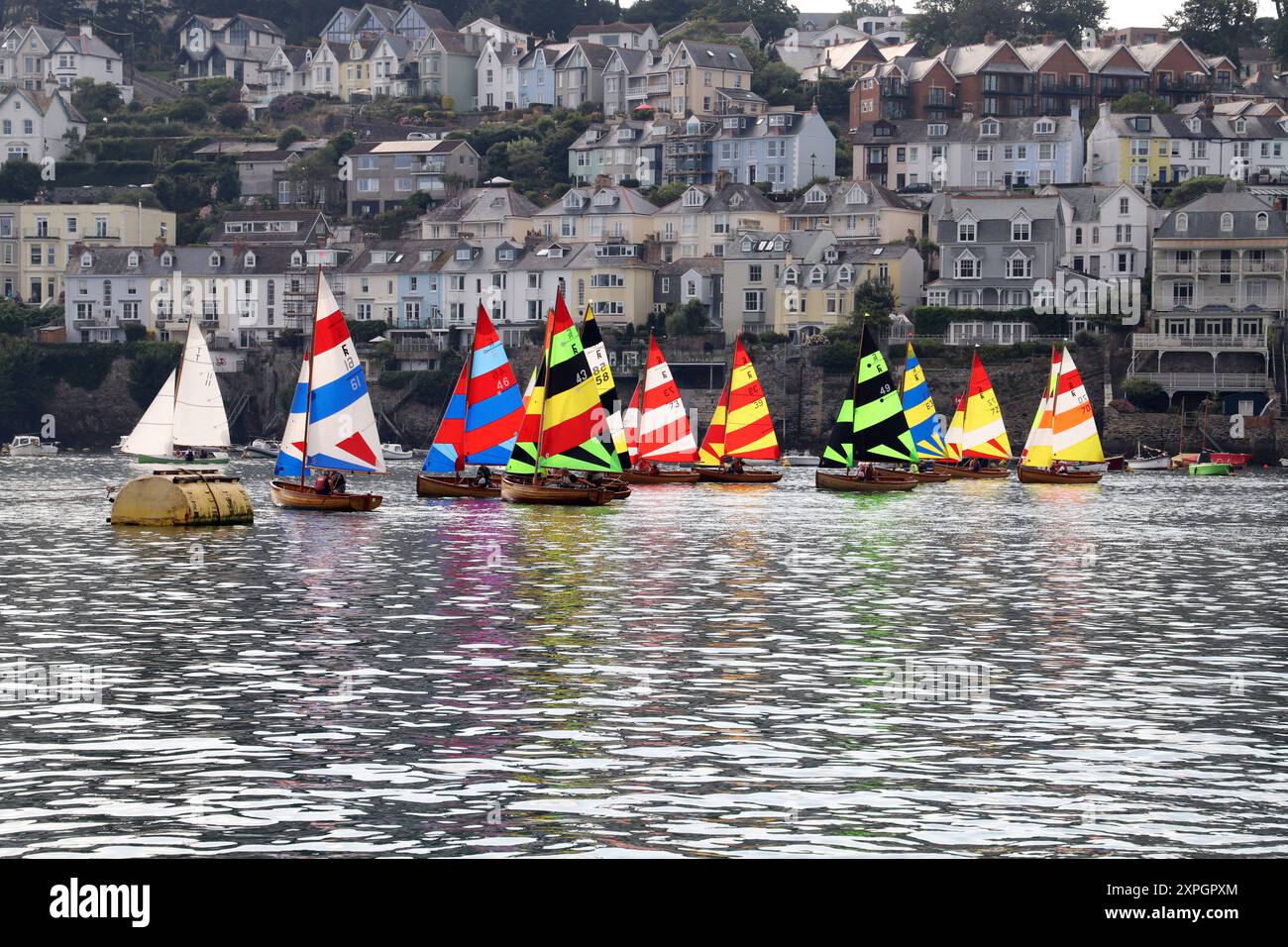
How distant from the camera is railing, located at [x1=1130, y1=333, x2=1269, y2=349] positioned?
143 metres

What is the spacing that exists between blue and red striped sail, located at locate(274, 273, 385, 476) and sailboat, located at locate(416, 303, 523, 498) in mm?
9548

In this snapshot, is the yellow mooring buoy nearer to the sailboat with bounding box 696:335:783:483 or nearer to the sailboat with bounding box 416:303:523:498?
the sailboat with bounding box 416:303:523:498

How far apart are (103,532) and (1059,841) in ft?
166

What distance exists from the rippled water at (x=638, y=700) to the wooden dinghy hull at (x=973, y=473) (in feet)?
184

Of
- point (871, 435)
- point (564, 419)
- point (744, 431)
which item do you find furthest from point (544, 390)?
point (744, 431)

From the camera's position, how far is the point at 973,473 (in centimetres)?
11744

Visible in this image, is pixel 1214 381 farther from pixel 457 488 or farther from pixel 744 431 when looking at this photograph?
pixel 457 488

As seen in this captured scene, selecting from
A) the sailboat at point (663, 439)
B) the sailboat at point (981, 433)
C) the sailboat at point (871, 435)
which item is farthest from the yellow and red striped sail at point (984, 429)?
the sailboat at point (871, 435)

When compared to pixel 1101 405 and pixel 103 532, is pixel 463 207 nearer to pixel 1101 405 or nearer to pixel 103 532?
pixel 1101 405

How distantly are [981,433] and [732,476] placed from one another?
21069 millimetres

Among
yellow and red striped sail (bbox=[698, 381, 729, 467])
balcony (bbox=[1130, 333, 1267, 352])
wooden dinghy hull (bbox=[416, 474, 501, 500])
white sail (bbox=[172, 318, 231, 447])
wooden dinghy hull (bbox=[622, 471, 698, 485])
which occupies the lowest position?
wooden dinghy hull (bbox=[622, 471, 698, 485])

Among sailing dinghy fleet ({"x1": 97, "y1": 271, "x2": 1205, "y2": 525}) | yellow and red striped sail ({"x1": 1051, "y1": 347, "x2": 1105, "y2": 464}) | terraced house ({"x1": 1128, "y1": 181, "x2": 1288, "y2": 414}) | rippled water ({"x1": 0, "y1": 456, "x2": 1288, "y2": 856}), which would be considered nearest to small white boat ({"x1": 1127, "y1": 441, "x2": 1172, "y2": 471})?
terraced house ({"x1": 1128, "y1": 181, "x2": 1288, "y2": 414})

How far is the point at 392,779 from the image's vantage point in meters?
21.7

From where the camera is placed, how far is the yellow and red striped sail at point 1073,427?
114 m
